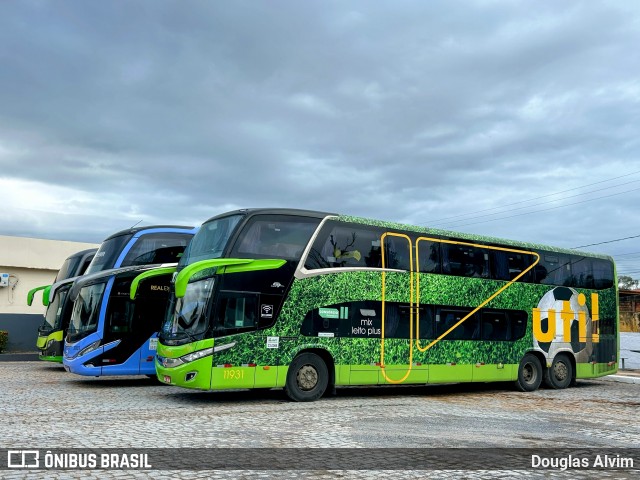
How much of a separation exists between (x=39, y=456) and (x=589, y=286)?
17229 millimetres

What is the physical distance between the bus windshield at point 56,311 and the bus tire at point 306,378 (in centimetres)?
1000

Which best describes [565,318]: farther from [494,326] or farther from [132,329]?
[132,329]

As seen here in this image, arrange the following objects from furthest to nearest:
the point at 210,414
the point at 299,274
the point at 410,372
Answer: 1. the point at 410,372
2. the point at 299,274
3. the point at 210,414

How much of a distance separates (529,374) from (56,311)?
14739 millimetres

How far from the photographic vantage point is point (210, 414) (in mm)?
12070

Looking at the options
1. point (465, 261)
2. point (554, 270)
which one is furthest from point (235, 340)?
point (554, 270)

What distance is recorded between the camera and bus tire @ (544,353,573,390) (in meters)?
19.5

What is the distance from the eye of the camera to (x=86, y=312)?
58.6ft

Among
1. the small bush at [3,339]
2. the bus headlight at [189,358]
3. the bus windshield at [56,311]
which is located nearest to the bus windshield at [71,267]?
the bus windshield at [56,311]

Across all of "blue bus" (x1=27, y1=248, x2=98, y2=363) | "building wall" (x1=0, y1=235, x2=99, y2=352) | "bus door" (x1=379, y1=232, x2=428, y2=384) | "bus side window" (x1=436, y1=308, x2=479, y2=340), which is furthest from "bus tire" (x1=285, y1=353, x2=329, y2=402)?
"building wall" (x1=0, y1=235, x2=99, y2=352)

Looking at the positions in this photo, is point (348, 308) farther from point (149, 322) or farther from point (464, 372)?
point (149, 322)

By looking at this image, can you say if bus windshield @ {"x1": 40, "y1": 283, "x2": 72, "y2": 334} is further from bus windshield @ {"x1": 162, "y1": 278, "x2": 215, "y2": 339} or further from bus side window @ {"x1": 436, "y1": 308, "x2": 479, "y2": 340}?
bus side window @ {"x1": 436, "y1": 308, "x2": 479, "y2": 340}

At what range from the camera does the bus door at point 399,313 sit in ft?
51.9

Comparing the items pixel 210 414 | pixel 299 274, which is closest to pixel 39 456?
pixel 210 414
